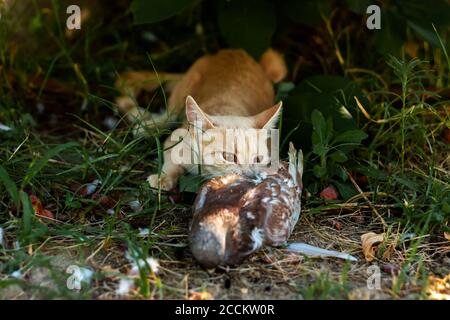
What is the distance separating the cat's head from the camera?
2535 mm

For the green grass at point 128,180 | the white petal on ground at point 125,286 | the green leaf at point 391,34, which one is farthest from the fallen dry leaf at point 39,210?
the green leaf at point 391,34

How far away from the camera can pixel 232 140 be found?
2.56 metres

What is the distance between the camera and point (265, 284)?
2145 millimetres

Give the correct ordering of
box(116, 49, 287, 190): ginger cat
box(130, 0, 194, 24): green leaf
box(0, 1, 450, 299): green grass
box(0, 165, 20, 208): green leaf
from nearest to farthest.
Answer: box(0, 1, 450, 299): green grass
box(0, 165, 20, 208): green leaf
box(130, 0, 194, 24): green leaf
box(116, 49, 287, 190): ginger cat

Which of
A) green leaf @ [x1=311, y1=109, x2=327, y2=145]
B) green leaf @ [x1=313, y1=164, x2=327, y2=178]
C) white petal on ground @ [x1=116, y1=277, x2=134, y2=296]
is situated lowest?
white petal on ground @ [x1=116, y1=277, x2=134, y2=296]

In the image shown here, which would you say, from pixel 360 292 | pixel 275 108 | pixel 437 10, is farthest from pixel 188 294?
pixel 437 10

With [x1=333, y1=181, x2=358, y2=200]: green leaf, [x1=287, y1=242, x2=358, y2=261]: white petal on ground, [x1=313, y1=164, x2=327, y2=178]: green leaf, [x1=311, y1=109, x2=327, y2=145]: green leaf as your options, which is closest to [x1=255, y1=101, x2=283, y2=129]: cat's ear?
[x1=311, y1=109, x2=327, y2=145]: green leaf

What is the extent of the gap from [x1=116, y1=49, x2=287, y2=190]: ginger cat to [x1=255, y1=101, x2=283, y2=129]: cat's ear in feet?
0.07

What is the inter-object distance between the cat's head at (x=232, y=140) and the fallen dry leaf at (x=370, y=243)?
0.47 meters

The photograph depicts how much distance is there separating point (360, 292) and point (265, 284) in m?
0.32

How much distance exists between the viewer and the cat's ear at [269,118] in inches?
102

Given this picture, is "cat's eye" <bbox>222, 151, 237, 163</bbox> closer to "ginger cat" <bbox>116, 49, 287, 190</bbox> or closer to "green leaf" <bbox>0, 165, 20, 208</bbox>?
"ginger cat" <bbox>116, 49, 287, 190</bbox>

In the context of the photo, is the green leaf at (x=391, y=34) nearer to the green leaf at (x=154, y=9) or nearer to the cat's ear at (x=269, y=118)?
the cat's ear at (x=269, y=118)

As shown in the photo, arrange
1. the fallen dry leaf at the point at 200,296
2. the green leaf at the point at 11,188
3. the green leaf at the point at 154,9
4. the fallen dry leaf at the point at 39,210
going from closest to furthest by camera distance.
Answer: the fallen dry leaf at the point at 200,296
the green leaf at the point at 11,188
the fallen dry leaf at the point at 39,210
the green leaf at the point at 154,9
